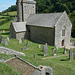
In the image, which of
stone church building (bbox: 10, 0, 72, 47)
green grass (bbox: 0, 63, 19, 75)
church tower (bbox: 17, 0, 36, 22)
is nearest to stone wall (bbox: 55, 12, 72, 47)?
stone church building (bbox: 10, 0, 72, 47)

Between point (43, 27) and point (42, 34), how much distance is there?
6.11 feet

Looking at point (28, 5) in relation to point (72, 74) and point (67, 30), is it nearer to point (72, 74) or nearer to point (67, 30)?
point (67, 30)

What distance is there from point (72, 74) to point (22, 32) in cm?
2244

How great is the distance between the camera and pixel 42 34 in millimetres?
26406

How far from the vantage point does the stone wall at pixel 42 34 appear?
79.0ft

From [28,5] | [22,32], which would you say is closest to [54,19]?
[22,32]

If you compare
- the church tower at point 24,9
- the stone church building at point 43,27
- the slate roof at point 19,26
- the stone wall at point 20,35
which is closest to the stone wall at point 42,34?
the stone church building at point 43,27

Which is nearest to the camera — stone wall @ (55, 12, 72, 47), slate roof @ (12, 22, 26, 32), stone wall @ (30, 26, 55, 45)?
stone wall @ (55, 12, 72, 47)

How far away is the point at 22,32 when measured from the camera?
98.2ft

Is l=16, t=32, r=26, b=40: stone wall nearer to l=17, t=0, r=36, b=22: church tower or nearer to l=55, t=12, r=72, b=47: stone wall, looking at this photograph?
l=17, t=0, r=36, b=22: church tower

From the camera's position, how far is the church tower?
107 ft

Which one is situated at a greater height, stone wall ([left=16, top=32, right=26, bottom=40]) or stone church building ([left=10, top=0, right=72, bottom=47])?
stone church building ([left=10, top=0, right=72, bottom=47])

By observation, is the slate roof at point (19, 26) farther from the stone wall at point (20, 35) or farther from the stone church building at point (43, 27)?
the stone wall at point (20, 35)

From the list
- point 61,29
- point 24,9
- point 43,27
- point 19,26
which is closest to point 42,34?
point 43,27
